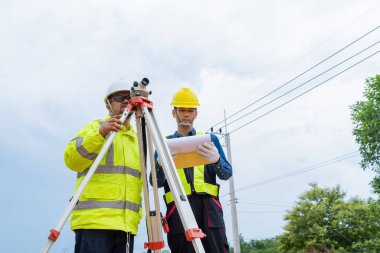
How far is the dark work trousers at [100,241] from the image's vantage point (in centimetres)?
239

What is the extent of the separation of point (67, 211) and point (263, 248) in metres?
46.1

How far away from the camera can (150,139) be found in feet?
8.55

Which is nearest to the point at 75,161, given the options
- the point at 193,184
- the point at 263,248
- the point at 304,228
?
the point at 193,184

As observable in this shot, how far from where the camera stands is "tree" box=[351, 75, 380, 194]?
19062 millimetres

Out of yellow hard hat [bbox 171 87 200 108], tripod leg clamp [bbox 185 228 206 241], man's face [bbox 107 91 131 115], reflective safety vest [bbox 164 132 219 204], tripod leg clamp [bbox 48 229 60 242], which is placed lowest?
tripod leg clamp [bbox 185 228 206 241]

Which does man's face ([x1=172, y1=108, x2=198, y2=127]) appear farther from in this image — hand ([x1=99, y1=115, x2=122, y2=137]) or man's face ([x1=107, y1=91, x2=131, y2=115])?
hand ([x1=99, y1=115, x2=122, y2=137])

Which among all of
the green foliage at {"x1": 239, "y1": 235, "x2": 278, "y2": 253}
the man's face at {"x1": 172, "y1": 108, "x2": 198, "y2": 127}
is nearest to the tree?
the man's face at {"x1": 172, "y1": 108, "x2": 198, "y2": 127}

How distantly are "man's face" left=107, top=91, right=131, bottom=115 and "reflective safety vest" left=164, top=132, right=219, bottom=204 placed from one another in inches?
27.3

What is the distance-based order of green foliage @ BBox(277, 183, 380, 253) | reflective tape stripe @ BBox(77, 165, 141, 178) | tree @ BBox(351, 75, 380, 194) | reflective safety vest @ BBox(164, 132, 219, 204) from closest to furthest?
1. reflective tape stripe @ BBox(77, 165, 141, 178)
2. reflective safety vest @ BBox(164, 132, 219, 204)
3. tree @ BBox(351, 75, 380, 194)
4. green foliage @ BBox(277, 183, 380, 253)

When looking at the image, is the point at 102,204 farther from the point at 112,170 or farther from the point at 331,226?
the point at 331,226

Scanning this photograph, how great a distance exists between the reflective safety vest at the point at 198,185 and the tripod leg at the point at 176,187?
0.66 metres

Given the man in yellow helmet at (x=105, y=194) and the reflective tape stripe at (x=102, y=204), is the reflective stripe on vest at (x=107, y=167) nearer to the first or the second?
the man in yellow helmet at (x=105, y=194)

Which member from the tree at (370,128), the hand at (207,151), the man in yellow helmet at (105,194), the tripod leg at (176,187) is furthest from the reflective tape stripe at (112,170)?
the tree at (370,128)

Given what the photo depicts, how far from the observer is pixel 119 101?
2.87 metres
